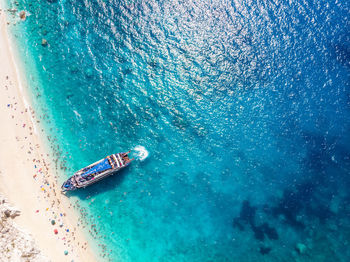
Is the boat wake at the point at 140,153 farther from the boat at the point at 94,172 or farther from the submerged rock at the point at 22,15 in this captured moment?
the submerged rock at the point at 22,15

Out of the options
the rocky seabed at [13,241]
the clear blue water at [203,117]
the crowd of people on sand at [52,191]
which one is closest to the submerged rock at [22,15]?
the clear blue water at [203,117]

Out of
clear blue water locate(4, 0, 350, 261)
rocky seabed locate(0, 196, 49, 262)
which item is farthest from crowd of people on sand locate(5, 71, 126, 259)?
rocky seabed locate(0, 196, 49, 262)

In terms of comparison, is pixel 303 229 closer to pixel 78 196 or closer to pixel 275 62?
pixel 275 62

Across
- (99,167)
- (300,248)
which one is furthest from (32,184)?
(300,248)

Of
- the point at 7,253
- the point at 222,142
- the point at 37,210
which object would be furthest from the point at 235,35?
the point at 7,253

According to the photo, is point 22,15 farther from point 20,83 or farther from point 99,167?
point 99,167

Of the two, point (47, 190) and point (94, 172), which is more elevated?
point (47, 190)
